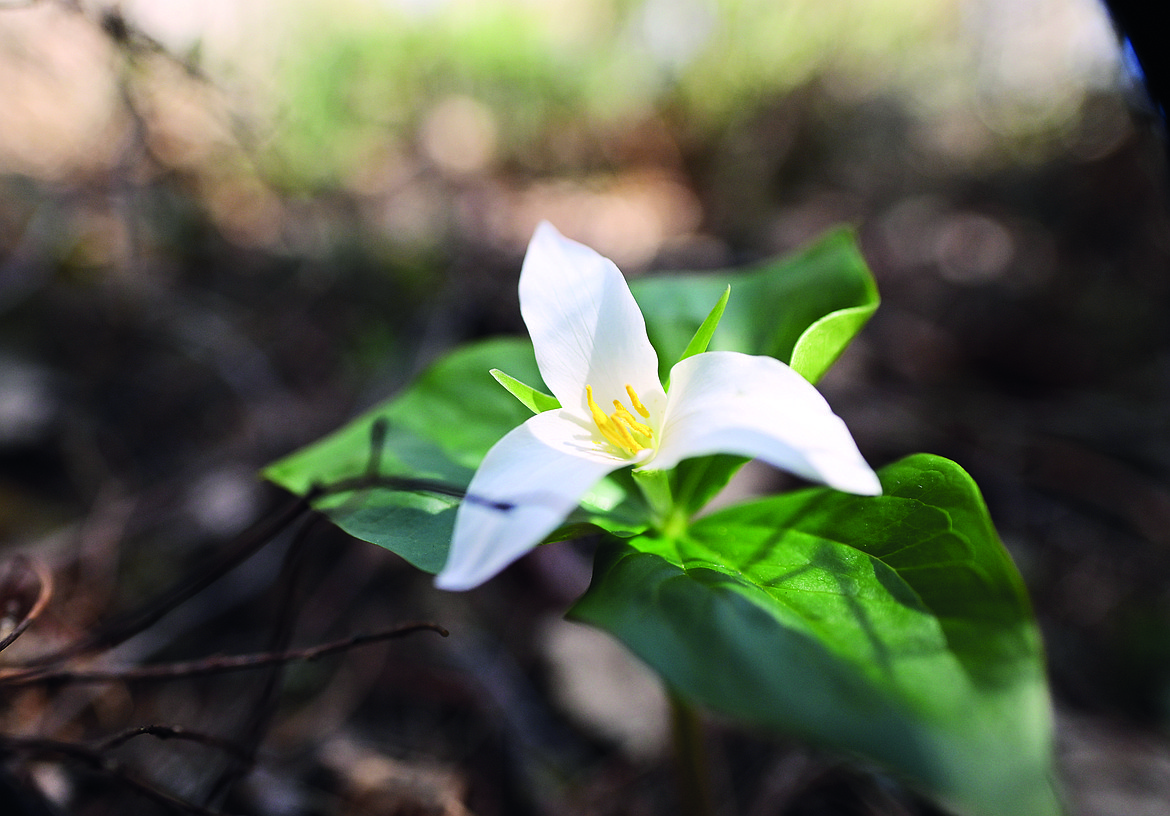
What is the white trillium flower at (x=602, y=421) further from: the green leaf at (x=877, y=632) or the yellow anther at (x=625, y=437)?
the green leaf at (x=877, y=632)

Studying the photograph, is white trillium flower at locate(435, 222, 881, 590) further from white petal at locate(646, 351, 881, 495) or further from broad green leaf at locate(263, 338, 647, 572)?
broad green leaf at locate(263, 338, 647, 572)

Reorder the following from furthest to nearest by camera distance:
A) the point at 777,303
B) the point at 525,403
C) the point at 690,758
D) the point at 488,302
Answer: the point at 488,302, the point at 777,303, the point at 690,758, the point at 525,403

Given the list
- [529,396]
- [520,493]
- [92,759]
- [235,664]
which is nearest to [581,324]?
[529,396]

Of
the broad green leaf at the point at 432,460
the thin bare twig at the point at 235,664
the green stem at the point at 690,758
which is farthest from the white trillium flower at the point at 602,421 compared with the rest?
the green stem at the point at 690,758

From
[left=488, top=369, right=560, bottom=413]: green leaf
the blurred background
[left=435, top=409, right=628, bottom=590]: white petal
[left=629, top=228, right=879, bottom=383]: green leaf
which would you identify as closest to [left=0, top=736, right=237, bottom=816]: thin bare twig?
the blurred background

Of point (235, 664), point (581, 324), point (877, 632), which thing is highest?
point (581, 324)

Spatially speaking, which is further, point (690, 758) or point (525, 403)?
point (690, 758)

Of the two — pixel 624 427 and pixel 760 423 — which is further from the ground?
pixel 760 423

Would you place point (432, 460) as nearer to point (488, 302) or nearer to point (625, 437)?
point (625, 437)

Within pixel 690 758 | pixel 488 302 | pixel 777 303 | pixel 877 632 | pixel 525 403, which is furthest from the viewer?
pixel 488 302

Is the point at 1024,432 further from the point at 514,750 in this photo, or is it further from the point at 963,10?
the point at 963,10
